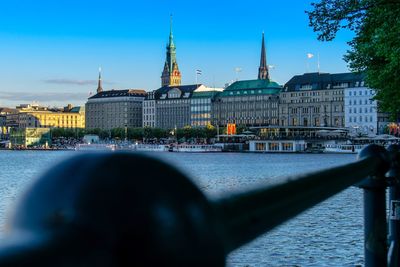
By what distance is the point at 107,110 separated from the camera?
598ft

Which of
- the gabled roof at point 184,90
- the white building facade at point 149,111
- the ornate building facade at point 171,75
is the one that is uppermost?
the ornate building facade at point 171,75

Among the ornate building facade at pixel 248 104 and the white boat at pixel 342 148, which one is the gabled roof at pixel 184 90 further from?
the white boat at pixel 342 148

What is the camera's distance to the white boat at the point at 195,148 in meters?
126

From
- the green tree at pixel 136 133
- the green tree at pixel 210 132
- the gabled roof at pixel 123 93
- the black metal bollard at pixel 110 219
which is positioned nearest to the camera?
the black metal bollard at pixel 110 219

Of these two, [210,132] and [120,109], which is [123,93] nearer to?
[120,109]

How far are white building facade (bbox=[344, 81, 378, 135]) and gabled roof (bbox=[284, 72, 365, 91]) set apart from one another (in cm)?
181

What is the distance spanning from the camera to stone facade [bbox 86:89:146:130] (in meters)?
177

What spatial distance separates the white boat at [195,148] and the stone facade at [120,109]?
5057cm

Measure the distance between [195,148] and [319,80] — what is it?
29758 mm

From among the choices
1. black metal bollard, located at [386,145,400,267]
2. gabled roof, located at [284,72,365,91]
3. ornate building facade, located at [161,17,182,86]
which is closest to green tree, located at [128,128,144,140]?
ornate building facade, located at [161,17,182,86]

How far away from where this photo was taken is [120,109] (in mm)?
177750

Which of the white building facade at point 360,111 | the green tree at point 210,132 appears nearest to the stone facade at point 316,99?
the white building facade at point 360,111

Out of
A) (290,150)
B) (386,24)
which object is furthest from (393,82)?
(290,150)

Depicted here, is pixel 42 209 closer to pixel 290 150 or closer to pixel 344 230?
pixel 344 230
